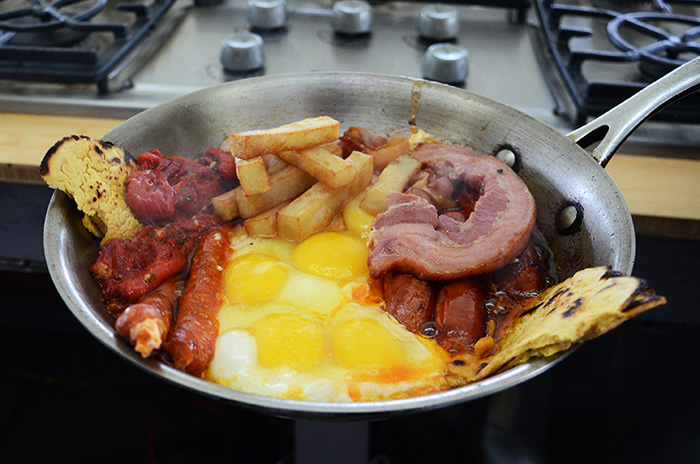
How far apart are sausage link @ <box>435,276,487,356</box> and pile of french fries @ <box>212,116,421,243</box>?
50 centimetres

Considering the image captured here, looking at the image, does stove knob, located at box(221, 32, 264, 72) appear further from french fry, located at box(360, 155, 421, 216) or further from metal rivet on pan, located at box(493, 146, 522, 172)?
metal rivet on pan, located at box(493, 146, 522, 172)

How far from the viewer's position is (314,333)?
176 centimetres

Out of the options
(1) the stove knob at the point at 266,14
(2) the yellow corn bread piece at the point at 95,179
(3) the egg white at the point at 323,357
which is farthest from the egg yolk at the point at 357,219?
(1) the stove knob at the point at 266,14

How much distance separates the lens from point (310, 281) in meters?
1.95

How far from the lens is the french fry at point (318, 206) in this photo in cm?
205

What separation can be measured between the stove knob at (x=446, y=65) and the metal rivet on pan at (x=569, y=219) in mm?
1212

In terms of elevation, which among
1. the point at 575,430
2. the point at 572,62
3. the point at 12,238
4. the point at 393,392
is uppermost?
the point at 572,62

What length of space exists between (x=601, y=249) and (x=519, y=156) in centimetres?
58

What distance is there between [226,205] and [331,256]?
0.44 metres

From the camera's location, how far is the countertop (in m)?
2.35

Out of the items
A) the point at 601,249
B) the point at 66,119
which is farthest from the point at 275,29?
the point at 601,249

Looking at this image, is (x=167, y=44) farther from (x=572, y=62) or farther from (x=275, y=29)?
(x=572, y=62)

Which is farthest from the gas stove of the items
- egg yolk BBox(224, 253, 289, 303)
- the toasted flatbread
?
the toasted flatbread

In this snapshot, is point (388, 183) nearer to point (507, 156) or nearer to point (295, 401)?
point (507, 156)
